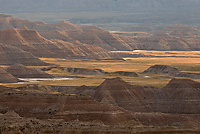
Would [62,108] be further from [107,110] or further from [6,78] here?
[6,78]

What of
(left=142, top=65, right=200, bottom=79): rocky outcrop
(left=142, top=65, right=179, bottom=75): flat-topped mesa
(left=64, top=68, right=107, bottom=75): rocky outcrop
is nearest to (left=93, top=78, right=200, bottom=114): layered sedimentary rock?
(left=142, top=65, right=200, bottom=79): rocky outcrop

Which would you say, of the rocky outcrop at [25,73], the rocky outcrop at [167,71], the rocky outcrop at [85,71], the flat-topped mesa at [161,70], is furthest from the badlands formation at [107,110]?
the flat-topped mesa at [161,70]

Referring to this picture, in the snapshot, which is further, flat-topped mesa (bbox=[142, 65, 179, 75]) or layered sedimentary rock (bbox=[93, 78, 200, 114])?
flat-topped mesa (bbox=[142, 65, 179, 75])

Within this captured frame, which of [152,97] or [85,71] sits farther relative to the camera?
[85,71]

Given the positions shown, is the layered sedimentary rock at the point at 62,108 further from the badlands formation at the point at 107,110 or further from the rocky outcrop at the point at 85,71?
the rocky outcrop at the point at 85,71

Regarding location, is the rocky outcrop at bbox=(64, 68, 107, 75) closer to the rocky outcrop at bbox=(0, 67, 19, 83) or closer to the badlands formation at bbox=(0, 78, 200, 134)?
the rocky outcrop at bbox=(0, 67, 19, 83)

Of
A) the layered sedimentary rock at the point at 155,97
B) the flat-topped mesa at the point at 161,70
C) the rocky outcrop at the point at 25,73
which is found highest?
the layered sedimentary rock at the point at 155,97

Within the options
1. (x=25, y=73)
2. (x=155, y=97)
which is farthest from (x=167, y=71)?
(x=155, y=97)

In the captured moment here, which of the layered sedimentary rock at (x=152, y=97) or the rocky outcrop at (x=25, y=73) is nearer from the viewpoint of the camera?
the layered sedimentary rock at (x=152, y=97)

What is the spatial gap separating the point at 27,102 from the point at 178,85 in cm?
3920

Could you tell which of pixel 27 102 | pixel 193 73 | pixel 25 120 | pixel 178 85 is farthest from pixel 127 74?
pixel 25 120

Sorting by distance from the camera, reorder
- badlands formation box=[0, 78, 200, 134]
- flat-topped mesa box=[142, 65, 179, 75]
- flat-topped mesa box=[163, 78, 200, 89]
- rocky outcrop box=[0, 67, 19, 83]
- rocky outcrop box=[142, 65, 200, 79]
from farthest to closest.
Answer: flat-topped mesa box=[142, 65, 179, 75]
rocky outcrop box=[142, 65, 200, 79]
rocky outcrop box=[0, 67, 19, 83]
flat-topped mesa box=[163, 78, 200, 89]
badlands formation box=[0, 78, 200, 134]

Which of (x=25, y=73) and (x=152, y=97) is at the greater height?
(x=152, y=97)

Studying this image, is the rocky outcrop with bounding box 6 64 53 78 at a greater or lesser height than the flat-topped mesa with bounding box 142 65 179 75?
greater
